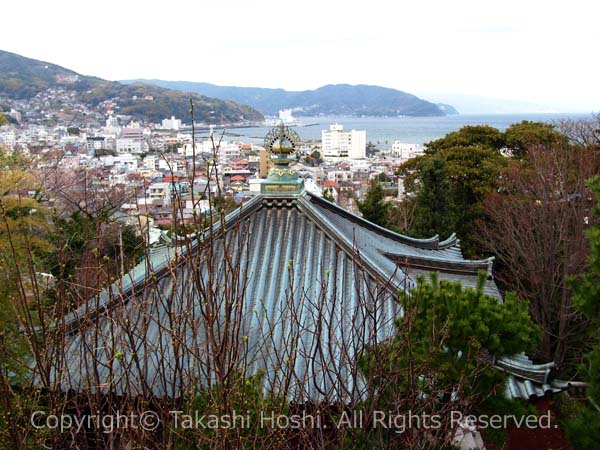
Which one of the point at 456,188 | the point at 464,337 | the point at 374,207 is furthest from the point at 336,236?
the point at 456,188

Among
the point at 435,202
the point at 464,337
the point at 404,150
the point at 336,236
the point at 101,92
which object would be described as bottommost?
the point at 404,150

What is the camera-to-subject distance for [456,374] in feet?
11.5

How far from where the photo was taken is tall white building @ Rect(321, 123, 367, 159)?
107 metres

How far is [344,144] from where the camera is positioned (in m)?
110

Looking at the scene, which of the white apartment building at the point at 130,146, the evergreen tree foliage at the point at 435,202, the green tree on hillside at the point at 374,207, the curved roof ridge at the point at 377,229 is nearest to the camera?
the curved roof ridge at the point at 377,229

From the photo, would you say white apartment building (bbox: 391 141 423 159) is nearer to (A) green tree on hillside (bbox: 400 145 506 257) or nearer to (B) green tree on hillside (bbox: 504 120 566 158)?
(B) green tree on hillside (bbox: 504 120 566 158)

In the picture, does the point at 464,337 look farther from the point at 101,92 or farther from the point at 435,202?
the point at 101,92

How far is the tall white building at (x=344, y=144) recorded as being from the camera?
107 meters

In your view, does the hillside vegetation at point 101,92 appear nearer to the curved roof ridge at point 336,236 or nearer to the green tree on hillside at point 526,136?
the green tree on hillside at point 526,136

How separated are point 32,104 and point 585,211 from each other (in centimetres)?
12101

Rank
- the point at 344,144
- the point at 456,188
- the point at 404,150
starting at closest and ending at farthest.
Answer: the point at 456,188
the point at 404,150
the point at 344,144

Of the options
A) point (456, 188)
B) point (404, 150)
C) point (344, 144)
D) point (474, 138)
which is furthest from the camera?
point (344, 144)

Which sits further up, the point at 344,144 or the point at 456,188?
the point at 456,188

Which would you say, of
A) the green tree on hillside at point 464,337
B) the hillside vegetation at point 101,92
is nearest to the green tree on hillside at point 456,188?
the green tree on hillside at point 464,337
